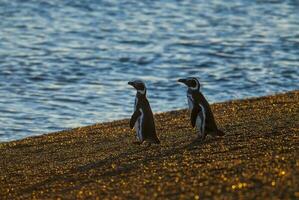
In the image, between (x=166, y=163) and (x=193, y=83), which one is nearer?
(x=166, y=163)

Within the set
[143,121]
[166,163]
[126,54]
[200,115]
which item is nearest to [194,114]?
[200,115]

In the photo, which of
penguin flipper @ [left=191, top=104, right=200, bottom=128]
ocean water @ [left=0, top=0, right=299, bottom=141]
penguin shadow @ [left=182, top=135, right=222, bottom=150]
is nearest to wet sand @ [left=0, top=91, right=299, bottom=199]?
penguin shadow @ [left=182, top=135, right=222, bottom=150]

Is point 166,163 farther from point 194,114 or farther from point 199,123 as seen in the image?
point 194,114

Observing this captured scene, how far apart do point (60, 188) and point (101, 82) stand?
10.8 meters

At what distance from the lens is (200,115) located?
12.2m

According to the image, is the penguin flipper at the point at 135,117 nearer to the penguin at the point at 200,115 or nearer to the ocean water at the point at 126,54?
the penguin at the point at 200,115

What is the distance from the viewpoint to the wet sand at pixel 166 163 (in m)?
9.06

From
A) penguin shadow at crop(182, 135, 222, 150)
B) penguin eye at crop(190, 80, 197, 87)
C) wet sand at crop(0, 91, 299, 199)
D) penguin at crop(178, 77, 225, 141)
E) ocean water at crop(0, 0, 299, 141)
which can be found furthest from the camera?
ocean water at crop(0, 0, 299, 141)

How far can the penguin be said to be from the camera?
39.6 ft

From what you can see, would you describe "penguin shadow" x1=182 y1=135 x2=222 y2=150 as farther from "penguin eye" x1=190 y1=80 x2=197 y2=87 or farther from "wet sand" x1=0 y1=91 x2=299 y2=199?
"penguin eye" x1=190 y1=80 x2=197 y2=87

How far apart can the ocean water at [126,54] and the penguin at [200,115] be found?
416cm

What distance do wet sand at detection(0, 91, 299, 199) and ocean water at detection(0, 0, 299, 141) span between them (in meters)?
2.95

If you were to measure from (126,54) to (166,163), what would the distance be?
14.0 m

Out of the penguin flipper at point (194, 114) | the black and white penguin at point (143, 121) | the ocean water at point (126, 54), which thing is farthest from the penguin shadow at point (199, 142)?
the ocean water at point (126, 54)
